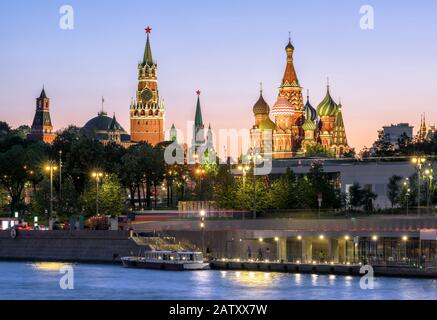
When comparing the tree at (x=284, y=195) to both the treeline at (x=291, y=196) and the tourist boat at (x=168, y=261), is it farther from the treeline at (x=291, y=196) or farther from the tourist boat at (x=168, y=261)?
the tourist boat at (x=168, y=261)

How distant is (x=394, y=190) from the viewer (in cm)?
14450

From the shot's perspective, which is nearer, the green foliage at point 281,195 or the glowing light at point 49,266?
the glowing light at point 49,266

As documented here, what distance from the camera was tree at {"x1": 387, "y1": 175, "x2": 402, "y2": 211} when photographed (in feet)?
468

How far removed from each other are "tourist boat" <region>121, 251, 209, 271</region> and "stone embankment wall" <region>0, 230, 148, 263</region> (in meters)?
3.74

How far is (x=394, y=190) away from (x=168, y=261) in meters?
42.3

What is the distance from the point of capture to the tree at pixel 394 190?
468 ft

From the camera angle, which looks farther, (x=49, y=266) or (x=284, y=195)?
Result: (x=284, y=195)

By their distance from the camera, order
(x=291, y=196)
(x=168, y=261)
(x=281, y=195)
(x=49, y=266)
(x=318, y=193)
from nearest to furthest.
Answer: (x=168, y=261)
(x=49, y=266)
(x=318, y=193)
(x=281, y=195)
(x=291, y=196)

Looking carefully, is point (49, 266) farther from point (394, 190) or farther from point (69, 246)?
point (394, 190)

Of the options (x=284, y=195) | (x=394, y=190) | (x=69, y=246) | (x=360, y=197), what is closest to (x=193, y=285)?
(x=69, y=246)

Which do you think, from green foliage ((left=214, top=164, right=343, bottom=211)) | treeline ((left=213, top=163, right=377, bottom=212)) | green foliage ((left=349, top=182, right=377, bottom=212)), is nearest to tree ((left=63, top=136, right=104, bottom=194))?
green foliage ((left=214, top=164, right=343, bottom=211))

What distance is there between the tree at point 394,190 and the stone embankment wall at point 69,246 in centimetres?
3673

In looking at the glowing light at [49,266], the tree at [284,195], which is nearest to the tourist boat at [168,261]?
the glowing light at [49,266]
